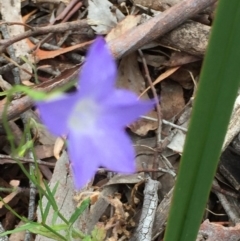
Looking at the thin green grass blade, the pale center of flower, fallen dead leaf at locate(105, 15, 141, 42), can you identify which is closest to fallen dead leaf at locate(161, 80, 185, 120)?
fallen dead leaf at locate(105, 15, 141, 42)

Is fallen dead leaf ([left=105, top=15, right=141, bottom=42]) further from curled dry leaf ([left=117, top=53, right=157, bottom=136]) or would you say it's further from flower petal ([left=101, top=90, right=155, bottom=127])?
flower petal ([left=101, top=90, right=155, bottom=127])

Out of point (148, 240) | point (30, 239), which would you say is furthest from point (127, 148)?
point (30, 239)

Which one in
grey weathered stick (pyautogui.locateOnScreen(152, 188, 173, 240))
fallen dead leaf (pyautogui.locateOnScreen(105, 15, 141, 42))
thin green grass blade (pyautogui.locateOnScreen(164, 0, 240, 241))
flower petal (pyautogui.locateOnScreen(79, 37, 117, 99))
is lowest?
grey weathered stick (pyautogui.locateOnScreen(152, 188, 173, 240))

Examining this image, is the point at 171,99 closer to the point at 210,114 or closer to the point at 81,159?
the point at 210,114

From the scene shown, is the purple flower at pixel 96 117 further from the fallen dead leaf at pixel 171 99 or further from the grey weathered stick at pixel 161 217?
the fallen dead leaf at pixel 171 99

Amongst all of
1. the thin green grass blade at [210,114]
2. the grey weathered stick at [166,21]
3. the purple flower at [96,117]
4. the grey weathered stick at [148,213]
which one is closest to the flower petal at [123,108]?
the purple flower at [96,117]

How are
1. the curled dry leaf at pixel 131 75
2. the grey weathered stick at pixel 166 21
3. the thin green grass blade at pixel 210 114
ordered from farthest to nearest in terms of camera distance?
the curled dry leaf at pixel 131 75
the grey weathered stick at pixel 166 21
the thin green grass blade at pixel 210 114

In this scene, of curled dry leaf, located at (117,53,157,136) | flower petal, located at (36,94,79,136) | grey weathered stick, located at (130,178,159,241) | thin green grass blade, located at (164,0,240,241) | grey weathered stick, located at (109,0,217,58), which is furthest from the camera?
curled dry leaf, located at (117,53,157,136)
